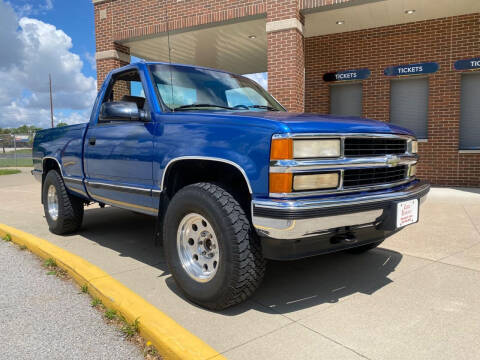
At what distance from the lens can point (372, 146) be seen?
3006 mm

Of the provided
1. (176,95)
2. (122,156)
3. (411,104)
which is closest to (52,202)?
(122,156)

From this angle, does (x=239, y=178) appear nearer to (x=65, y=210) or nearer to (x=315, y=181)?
(x=315, y=181)

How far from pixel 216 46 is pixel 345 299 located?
10366 millimetres

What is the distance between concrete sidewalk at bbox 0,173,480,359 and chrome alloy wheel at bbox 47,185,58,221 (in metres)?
0.32

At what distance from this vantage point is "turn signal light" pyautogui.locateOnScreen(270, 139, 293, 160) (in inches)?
97.9

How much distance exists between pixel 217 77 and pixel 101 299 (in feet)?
7.88

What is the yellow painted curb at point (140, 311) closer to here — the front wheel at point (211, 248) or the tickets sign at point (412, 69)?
the front wheel at point (211, 248)

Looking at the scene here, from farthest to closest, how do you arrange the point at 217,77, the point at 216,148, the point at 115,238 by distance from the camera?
1. the point at 115,238
2. the point at 217,77
3. the point at 216,148

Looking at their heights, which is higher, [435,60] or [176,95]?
[435,60]

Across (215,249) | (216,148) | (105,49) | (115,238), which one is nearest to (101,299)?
(215,249)

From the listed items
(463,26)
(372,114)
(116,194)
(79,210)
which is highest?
(463,26)

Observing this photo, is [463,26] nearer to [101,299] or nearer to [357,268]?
[357,268]

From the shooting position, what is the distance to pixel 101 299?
10.2 ft

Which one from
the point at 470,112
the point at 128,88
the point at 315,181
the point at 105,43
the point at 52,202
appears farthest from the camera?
the point at 105,43
